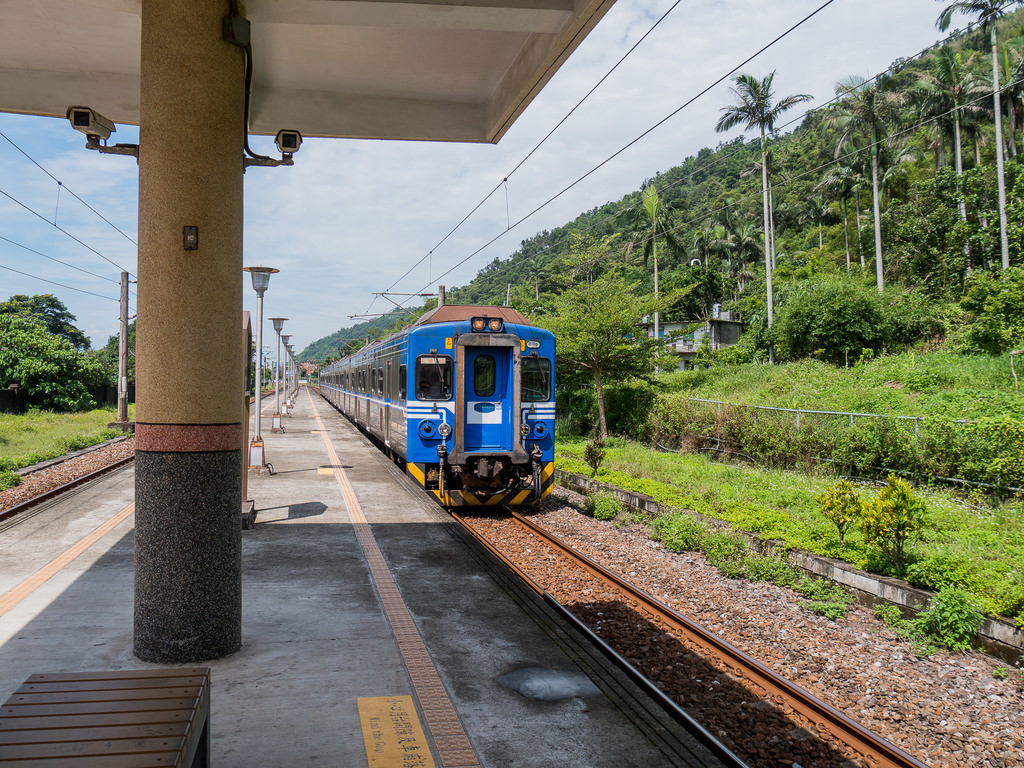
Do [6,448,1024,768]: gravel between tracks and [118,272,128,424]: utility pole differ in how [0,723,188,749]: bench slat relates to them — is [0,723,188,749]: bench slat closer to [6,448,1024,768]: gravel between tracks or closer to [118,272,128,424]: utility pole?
[6,448,1024,768]: gravel between tracks

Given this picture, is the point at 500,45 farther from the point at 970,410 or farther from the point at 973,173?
the point at 973,173

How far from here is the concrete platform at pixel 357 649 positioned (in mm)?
3869

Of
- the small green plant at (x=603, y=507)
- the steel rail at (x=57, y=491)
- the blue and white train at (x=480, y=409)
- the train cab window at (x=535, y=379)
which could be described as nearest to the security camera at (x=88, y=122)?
the blue and white train at (x=480, y=409)

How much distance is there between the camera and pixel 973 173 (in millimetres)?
30891

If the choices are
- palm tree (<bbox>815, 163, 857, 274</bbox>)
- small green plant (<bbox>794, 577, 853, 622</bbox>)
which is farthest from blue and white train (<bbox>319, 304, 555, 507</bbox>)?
palm tree (<bbox>815, 163, 857, 274</bbox>)

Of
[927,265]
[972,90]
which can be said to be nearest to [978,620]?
[927,265]

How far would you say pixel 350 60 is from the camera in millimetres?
6824

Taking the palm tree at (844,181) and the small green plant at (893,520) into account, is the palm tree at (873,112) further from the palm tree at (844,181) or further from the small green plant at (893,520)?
the small green plant at (893,520)

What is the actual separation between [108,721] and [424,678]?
236 centimetres

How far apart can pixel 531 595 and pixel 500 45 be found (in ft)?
17.3

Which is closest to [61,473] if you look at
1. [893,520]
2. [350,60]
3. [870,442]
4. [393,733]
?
[350,60]

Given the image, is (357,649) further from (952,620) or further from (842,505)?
(842,505)

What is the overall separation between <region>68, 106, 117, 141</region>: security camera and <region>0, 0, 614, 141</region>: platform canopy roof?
80 cm

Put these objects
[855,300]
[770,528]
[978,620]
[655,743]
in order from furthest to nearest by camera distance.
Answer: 1. [855,300]
2. [770,528]
3. [978,620]
4. [655,743]
